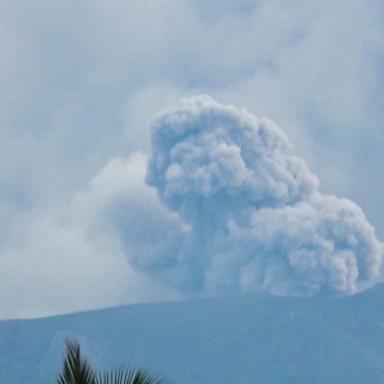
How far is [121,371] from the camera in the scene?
5465 millimetres

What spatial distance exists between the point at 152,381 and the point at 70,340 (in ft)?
1.61

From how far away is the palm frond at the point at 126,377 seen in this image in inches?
211

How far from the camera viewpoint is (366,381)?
19662cm

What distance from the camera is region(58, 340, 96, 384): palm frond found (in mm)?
5312

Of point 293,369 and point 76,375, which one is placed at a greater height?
point 293,369

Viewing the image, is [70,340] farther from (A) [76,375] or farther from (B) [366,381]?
(B) [366,381]

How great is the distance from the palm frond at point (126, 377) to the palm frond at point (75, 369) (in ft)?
0.20

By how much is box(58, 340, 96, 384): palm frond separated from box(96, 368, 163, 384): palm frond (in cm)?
6

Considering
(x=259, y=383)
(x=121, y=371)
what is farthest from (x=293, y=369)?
(x=121, y=371)

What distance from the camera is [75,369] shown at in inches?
211

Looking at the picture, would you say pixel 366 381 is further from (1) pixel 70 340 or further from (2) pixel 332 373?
A: (1) pixel 70 340

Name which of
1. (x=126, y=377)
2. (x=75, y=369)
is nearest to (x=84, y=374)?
(x=75, y=369)

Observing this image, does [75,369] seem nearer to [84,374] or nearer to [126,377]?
[84,374]

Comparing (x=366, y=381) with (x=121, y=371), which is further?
(x=366, y=381)
